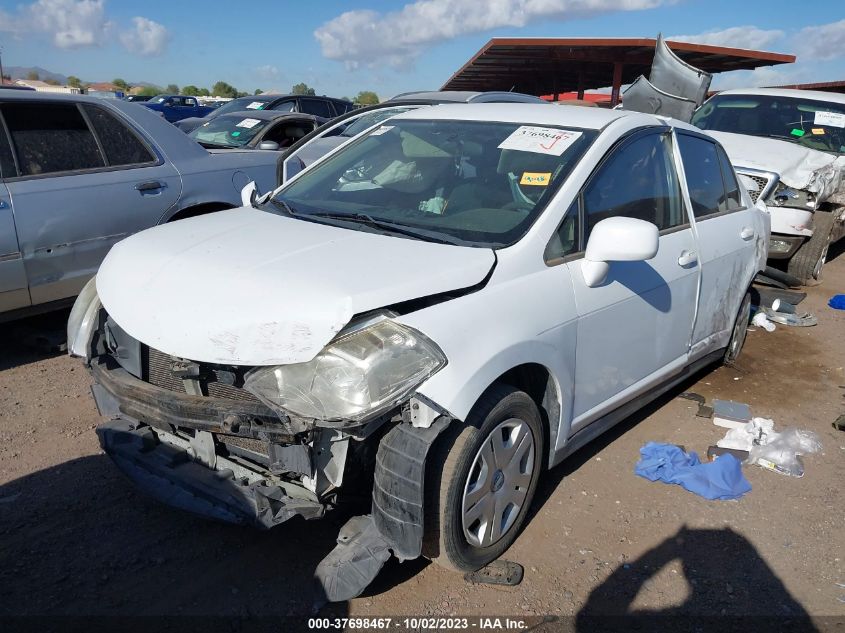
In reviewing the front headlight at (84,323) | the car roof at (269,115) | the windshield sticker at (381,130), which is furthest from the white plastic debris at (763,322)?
the car roof at (269,115)

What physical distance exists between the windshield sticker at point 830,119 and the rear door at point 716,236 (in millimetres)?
4814

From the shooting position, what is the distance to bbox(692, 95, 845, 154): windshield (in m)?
8.50

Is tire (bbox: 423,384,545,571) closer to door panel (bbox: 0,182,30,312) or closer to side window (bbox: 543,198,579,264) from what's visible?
side window (bbox: 543,198,579,264)

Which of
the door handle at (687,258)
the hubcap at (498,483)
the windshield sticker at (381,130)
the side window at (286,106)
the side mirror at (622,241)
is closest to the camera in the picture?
the hubcap at (498,483)

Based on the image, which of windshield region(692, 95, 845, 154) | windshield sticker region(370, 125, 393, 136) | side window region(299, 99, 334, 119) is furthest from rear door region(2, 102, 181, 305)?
side window region(299, 99, 334, 119)

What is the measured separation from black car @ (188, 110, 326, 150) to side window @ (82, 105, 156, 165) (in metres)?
3.36

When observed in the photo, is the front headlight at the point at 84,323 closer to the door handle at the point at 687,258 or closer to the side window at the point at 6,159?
the side window at the point at 6,159

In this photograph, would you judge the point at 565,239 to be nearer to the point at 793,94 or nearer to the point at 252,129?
the point at 252,129

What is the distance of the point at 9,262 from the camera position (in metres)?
4.45

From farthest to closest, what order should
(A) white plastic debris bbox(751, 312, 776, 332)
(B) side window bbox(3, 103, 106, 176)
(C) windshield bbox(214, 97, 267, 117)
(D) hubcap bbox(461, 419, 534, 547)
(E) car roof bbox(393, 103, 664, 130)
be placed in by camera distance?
(C) windshield bbox(214, 97, 267, 117) < (A) white plastic debris bbox(751, 312, 776, 332) < (B) side window bbox(3, 103, 106, 176) < (E) car roof bbox(393, 103, 664, 130) < (D) hubcap bbox(461, 419, 534, 547)

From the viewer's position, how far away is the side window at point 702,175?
411 centimetres

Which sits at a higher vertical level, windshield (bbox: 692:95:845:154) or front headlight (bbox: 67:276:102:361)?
windshield (bbox: 692:95:845:154)

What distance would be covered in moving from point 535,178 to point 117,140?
3.48 m

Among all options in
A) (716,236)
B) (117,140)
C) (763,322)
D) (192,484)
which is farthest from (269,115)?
(192,484)
